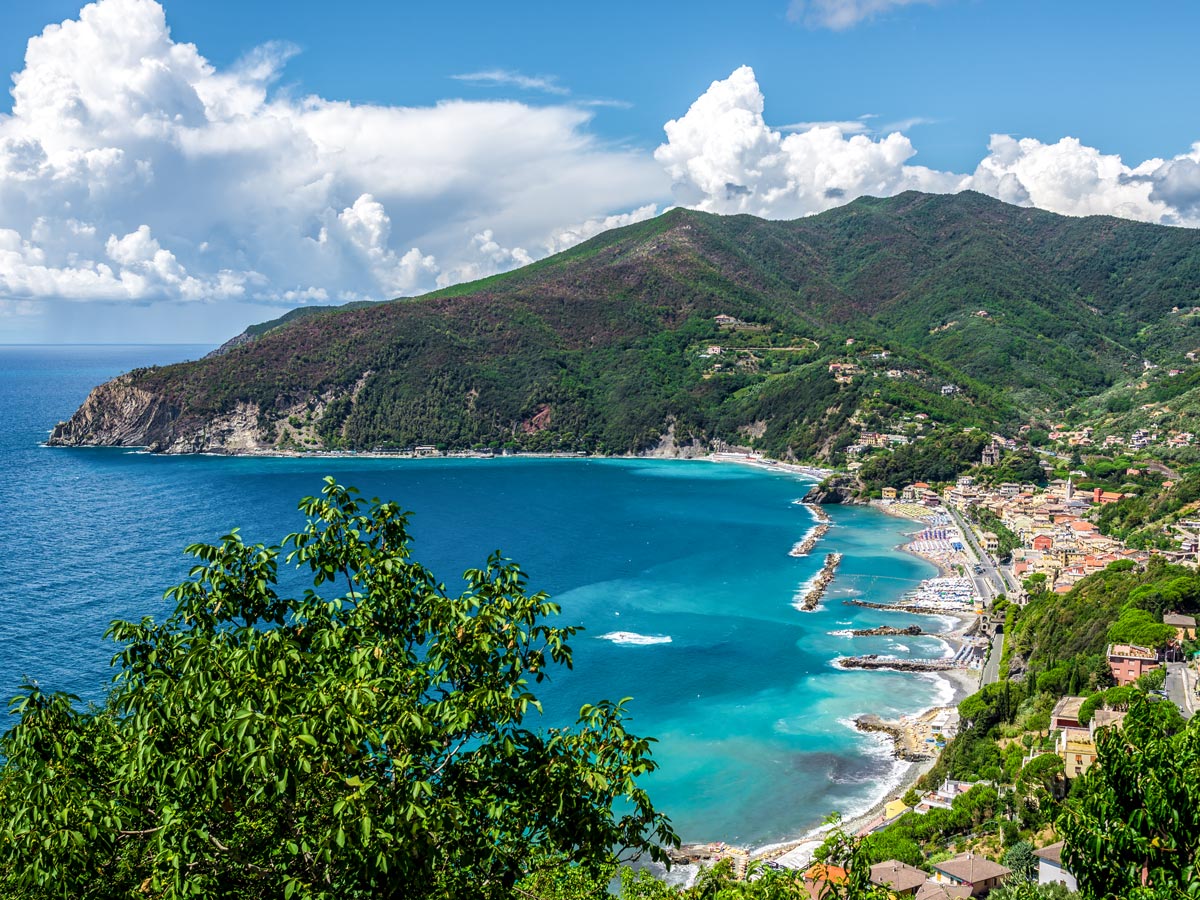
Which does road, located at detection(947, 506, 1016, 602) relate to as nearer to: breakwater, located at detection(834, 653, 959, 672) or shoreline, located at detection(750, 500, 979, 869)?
shoreline, located at detection(750, 500, 979, 869)

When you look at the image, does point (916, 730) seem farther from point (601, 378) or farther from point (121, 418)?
point (121, 418)

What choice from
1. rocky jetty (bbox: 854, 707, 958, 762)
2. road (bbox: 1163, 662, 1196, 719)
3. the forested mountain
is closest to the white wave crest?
rocky jetty (bbox: 854, 707, 958, 762)

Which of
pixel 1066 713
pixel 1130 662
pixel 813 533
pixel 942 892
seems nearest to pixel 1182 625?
pixel 1130 662

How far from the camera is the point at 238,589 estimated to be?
273 inches

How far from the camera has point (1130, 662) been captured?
3328cm

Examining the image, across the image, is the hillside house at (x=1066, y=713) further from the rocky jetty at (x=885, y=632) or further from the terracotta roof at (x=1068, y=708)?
the rocky jetty at (x=885, y=632)

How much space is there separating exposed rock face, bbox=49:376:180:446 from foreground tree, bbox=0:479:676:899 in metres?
136

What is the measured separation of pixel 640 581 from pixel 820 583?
12.6m

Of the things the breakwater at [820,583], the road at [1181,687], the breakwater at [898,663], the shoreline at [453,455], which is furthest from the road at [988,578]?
the shoreline at [453,455]

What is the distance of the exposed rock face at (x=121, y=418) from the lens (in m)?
127

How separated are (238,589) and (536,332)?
159618mm

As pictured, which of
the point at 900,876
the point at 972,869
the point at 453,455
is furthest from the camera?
the point at 453,455

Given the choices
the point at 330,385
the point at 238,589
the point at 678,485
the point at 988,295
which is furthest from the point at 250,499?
the point at 988,295

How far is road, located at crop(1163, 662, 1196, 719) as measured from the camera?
96.0 ft
